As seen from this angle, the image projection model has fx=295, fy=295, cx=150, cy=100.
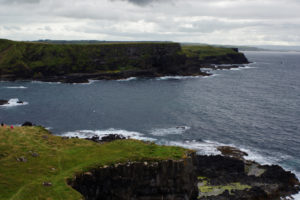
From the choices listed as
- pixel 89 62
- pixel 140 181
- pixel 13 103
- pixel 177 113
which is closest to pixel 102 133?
pixel 177 113

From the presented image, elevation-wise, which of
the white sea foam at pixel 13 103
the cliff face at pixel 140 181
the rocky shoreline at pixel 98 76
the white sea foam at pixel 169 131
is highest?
the rocky shoreline at pixel 98 76

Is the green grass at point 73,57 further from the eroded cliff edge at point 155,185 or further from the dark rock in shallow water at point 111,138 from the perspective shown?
the eroded cliff edge at point 155,185

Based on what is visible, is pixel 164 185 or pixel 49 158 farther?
pixel 49 158

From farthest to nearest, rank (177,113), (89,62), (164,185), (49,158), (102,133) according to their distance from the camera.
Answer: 1. (89,62)
2. (177,113)
3. (102,133)
4. (49,158)
5. (164,185)

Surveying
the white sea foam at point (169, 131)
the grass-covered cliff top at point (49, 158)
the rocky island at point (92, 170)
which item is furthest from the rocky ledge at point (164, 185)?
the white sea foam at point (169, 131)

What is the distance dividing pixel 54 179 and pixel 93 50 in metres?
155

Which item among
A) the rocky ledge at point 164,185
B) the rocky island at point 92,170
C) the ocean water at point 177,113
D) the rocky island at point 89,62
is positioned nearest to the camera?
the rocky island at point 92,170

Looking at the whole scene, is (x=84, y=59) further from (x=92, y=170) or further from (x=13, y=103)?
(x=92, y=170)

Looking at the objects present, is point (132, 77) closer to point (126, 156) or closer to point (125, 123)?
point (125, 123)

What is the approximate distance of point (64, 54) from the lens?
170 m

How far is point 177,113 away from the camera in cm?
8688

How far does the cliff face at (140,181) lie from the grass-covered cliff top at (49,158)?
89 centimetres

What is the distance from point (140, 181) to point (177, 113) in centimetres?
5522

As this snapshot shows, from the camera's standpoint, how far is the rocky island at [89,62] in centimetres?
15425
